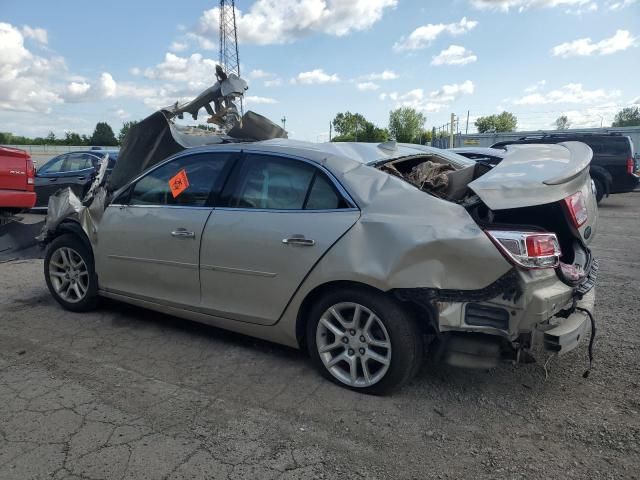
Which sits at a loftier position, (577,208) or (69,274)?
(577,208)

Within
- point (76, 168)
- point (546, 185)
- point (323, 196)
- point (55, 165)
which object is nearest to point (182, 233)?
point (323, 196)

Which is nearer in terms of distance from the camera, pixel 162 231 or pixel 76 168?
pixel 162 231

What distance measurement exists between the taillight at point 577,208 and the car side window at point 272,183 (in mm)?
1595

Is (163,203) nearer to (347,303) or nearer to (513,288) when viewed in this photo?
(347,303)

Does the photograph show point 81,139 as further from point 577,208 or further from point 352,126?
point 577,208

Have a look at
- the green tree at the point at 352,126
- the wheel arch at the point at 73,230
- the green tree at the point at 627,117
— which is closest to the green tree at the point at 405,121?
the green tree at the point at 352,126

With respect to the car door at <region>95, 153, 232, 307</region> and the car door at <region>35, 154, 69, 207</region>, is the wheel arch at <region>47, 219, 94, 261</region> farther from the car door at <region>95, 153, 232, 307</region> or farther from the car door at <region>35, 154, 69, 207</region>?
the car door at <region>35, 154, 69, 207</region>

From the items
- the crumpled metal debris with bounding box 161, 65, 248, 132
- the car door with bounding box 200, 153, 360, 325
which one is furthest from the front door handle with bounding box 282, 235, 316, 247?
the crumpled metal debris with bounding box 161, 65, 248, 132

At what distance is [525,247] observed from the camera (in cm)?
274

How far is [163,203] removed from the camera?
4102 millimetres

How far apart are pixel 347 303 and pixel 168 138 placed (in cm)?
283

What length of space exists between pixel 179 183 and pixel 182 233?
0.46 m

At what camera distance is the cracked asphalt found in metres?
2.49

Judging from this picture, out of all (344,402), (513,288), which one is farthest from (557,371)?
(344,402)
